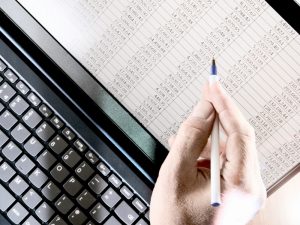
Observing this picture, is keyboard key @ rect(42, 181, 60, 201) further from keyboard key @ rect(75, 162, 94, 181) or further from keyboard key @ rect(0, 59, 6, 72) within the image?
keyboard key @ rect(0, 59, 6, 72)

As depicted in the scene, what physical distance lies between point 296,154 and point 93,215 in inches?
10.2

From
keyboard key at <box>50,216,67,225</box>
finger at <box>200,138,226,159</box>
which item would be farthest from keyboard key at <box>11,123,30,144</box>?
finger at <box>200,138,226,159</box>

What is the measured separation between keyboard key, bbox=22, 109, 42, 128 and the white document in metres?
0.09

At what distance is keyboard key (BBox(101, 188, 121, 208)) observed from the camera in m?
0.62

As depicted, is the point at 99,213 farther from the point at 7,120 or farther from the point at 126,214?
the point at 7,120

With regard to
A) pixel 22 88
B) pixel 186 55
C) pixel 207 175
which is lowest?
pixel 207 175

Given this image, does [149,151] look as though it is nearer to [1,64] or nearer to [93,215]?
[93,215]

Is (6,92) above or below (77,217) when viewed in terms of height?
above

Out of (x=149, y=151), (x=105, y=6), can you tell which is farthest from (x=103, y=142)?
(x=105, y=6)

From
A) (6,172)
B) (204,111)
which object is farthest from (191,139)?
(6,172)

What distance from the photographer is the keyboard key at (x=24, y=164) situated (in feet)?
2.03

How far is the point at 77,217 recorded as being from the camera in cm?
62

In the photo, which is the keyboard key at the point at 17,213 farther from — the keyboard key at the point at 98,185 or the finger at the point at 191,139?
the finger at the point at 191,139

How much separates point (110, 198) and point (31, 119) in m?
0.14
